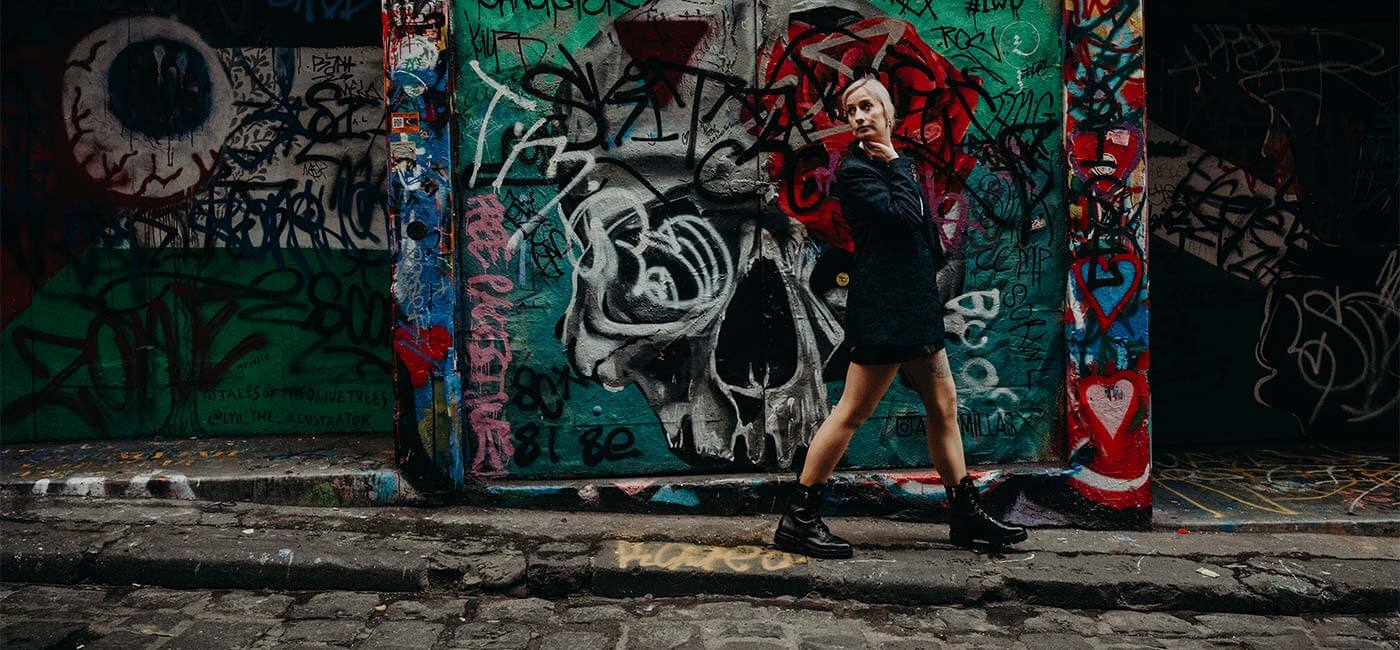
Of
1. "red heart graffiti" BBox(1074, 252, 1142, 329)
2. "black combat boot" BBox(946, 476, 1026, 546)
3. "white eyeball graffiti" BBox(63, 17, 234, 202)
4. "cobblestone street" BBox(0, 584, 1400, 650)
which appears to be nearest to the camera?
"cobblestone street" BBox(0, 584, 1400, 650)

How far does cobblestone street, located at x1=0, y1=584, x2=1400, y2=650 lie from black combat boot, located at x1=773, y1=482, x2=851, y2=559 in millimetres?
290

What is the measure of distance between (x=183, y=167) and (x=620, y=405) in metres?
2.87

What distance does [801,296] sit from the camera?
5594mm

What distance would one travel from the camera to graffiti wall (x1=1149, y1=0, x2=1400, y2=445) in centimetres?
659

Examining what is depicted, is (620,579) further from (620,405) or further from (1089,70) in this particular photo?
(1089,70)

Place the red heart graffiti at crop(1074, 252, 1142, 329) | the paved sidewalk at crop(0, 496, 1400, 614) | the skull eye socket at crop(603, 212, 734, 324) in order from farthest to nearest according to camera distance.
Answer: the skull eye socket at crop(603, 212, 734, 324), the red heart graffiti at crop(1074, 252, 1142, 329), the paved sidewalk at crop(0, 496, 1400, 614)

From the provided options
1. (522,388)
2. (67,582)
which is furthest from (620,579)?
(67,582)

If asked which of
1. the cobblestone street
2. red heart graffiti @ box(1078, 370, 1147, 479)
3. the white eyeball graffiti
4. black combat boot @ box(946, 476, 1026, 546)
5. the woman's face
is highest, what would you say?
the white eyeball graffiti

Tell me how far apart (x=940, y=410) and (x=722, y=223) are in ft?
4.58

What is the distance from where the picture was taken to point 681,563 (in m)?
4.77

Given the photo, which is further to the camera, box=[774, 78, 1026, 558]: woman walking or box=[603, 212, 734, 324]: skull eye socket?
box=[603, 212, 734, 324]: skull eye socket

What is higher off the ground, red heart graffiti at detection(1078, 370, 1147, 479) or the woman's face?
the woman's face

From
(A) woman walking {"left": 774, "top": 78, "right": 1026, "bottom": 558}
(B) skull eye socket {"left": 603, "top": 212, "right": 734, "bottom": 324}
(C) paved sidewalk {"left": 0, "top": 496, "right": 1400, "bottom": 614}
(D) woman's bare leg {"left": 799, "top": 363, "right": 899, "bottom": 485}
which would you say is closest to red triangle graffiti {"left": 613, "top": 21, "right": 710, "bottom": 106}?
(B) skull eye socket {"left": 603, "top": 212, "right": 734, "bottom": 324}

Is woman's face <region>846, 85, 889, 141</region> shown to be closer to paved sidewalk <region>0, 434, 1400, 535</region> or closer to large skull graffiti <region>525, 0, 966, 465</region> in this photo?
large skull graffiti <region>525, 0, 966, 465</region>
